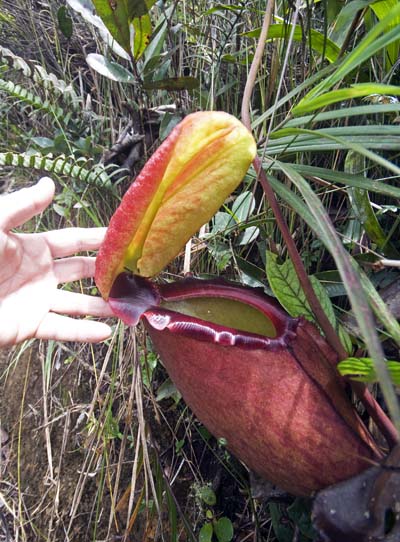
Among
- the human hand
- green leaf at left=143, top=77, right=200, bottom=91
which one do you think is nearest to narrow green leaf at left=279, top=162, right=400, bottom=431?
the human hand

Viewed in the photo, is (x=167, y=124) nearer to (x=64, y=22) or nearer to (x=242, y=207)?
(x=242, y=207)

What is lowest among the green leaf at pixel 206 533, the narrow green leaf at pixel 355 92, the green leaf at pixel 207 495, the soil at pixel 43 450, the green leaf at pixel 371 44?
the soil at pixel 43 450

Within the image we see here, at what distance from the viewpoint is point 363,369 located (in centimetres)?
52

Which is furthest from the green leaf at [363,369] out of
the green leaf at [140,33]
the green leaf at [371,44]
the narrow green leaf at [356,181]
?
the green leaf at [140,33]

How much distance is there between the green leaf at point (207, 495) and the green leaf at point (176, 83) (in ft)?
2.78

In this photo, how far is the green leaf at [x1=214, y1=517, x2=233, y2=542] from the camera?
3.09 ft

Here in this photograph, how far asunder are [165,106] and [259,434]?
740 mm

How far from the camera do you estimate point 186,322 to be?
604 millimetres

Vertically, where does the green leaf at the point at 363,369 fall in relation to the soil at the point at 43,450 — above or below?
above

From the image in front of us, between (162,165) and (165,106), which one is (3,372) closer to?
(165,106)

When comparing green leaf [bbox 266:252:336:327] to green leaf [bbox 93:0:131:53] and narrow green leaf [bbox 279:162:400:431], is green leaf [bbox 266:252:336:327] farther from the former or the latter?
green leaf [bbox 93:0:131:53]

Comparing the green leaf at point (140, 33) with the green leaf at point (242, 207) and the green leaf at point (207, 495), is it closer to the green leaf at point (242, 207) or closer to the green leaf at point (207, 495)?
the green leaf at point (242, 207)

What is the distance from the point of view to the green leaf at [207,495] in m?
0.98

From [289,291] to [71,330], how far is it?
1.16ft
